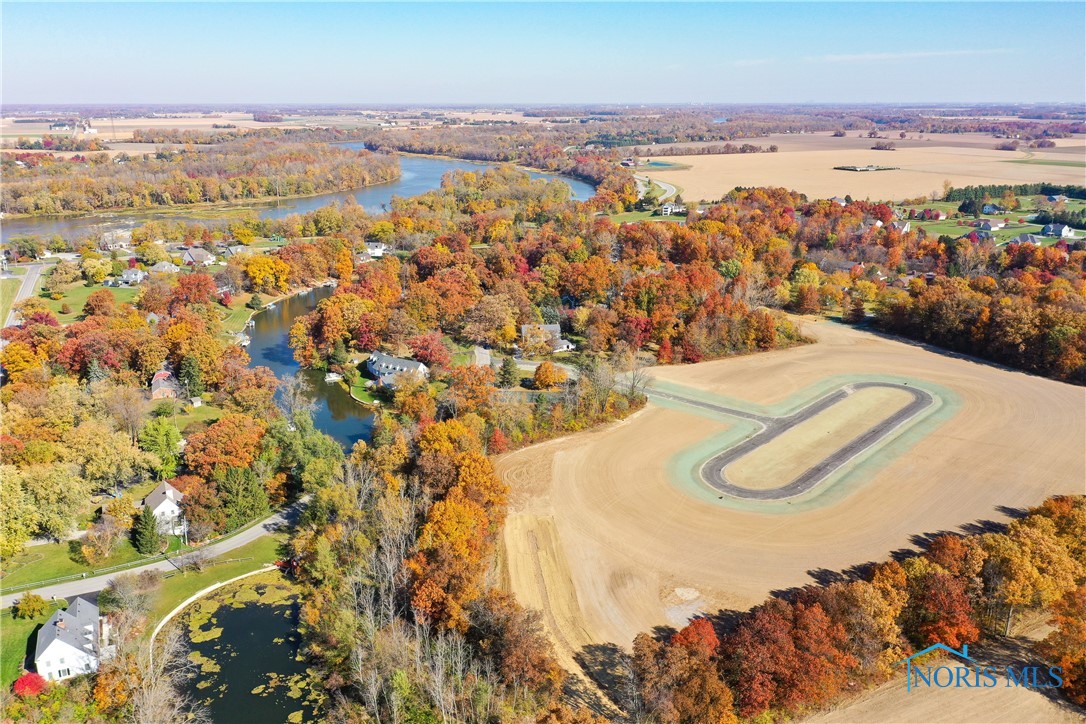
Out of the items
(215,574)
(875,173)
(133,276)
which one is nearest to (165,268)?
(133,276)

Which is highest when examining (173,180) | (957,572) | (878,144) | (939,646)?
(878,144)

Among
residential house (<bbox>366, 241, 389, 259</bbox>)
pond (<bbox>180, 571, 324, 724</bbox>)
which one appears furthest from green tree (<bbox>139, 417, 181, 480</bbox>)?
residential house (<bbox>366, 241, 389, 259</bbox>)

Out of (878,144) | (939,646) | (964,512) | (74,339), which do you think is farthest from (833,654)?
(878,144)

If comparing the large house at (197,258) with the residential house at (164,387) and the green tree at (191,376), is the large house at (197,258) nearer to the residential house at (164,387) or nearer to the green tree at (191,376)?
the residential house at (164,387)

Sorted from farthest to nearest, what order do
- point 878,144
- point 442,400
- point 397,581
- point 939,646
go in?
point 878,144 → point 442,400 → point 397,581 → point 939,646

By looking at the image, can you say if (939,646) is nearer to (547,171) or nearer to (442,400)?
(442,400)

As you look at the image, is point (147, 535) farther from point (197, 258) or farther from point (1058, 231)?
point (1058, 231)

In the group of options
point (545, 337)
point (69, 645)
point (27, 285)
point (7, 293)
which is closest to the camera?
point (69, 645)

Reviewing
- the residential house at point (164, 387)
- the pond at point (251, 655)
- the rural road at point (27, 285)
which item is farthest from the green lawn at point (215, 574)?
the rural road at point (27, 285)
